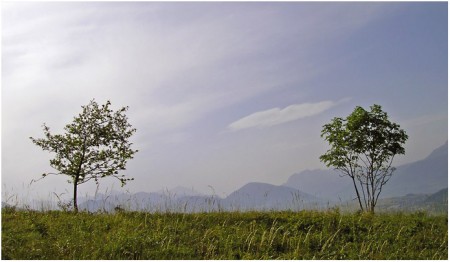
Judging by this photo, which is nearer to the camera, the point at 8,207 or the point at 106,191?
the point at 8,207

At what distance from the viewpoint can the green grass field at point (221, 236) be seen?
12.8 meters

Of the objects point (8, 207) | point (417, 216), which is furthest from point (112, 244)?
point (417, 216)

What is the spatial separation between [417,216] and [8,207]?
60.8ft

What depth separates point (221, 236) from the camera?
15062mm

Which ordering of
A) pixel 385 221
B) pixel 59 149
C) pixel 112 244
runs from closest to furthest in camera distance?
pixel 112 244, pixel 385 221, pixel 59 149

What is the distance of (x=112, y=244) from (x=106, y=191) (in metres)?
9.34

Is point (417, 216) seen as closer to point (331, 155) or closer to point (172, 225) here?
point (331, 155)

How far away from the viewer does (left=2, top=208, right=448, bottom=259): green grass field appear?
12.8m

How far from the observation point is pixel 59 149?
2356 cm

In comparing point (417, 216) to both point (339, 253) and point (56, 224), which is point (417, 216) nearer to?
point (339, 253)

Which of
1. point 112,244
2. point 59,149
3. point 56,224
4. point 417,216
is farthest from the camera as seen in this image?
point 59,149

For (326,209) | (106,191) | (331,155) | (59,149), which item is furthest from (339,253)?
(59,149)

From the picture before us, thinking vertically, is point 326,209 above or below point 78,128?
below

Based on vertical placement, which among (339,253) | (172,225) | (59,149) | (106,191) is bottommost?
(339,253)
